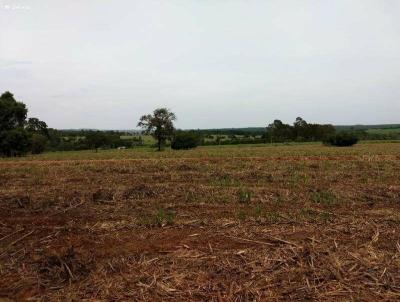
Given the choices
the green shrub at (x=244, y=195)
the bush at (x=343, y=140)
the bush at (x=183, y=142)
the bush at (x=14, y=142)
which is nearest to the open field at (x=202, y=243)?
the green shrub at (x=244, y=195)

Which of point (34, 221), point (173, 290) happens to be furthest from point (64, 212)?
point (173, 290)

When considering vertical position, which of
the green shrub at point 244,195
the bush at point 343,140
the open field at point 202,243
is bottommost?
the bush at point 343,140

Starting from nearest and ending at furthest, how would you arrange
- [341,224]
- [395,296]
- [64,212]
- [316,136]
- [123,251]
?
[395,296]
[123,251]
[341,224]
[64,212]
[316,136]

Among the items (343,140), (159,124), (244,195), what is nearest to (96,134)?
(159,124)

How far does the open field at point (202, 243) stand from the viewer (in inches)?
190

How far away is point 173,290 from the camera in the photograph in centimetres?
478

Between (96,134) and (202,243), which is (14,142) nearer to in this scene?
(96,134)

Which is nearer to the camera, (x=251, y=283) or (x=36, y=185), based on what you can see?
(x=251, y=283)

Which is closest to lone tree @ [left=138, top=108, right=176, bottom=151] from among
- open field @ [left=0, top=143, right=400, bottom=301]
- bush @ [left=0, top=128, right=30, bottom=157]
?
bush @ [left=0, top=128, right=30, bottom=157]

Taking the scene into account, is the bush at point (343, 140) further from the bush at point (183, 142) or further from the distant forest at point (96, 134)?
the bush at point (183, 142)

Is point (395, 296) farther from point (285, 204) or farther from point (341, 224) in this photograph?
point (285, 204)

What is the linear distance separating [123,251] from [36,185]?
7484mm

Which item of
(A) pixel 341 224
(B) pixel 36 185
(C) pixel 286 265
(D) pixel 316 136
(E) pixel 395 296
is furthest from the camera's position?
(D) pixel 316 136

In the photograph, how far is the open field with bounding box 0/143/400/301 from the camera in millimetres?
4832
